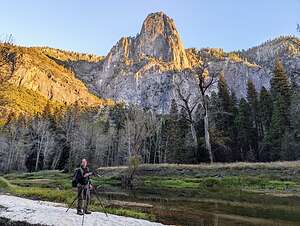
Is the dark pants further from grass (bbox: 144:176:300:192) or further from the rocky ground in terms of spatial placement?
grass (bbox: 144:176:300:192)

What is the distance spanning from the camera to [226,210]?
21.0 metres

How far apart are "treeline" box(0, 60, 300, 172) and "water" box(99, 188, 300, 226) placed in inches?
733

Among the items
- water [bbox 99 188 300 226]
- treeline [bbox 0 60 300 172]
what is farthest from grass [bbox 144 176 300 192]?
treeline [bbox 0 60 300 172]

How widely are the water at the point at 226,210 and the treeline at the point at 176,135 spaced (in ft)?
61.1

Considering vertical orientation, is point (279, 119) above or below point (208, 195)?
above

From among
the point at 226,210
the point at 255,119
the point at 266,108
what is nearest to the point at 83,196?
the point at 226,210

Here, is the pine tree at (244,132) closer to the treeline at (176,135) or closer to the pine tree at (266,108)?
the treeline at (176,135)

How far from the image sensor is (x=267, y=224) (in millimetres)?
16328

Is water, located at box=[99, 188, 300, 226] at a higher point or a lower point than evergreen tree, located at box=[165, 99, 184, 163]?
lower

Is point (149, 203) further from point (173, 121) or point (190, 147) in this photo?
point (173, 121)

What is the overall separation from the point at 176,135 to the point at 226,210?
5460 centimetres

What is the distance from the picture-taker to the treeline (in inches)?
2378

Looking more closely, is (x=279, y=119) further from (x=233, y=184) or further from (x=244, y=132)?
(x=233, y=184)

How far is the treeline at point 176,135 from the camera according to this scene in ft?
198
